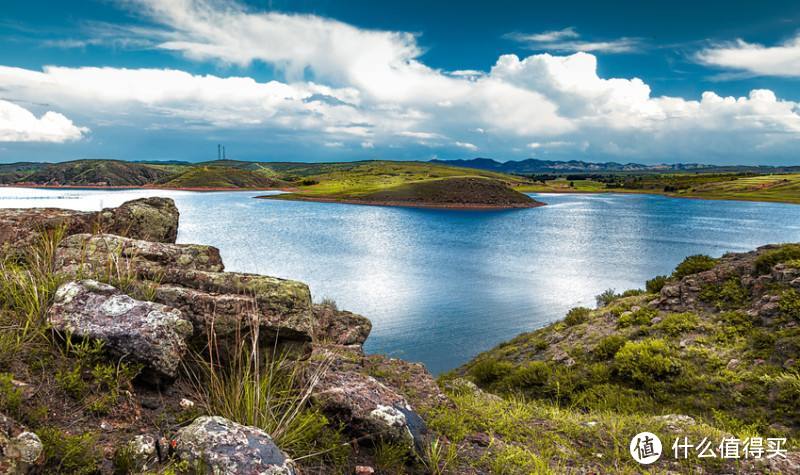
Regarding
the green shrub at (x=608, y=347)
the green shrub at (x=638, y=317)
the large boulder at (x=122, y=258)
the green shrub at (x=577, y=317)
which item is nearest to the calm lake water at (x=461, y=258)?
the large boulder at (x=122, y=258)

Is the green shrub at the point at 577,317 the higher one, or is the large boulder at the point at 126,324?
the large boulder at the point at 126,324

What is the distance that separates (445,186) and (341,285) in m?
123

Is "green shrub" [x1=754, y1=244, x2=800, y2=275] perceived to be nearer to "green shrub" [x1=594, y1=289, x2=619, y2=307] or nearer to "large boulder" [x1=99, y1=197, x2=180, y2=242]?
"green shrub" [x1=594, y1=289, x2=619, y2=307]

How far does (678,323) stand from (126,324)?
15638 mm

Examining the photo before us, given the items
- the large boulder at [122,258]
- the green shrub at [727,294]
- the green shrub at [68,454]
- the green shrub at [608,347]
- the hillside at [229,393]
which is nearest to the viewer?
the green shrub at [68,454]

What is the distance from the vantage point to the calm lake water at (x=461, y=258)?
1147 inches

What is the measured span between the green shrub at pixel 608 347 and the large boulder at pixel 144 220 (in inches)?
510

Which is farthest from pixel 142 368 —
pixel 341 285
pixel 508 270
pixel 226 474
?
pixel 508 270

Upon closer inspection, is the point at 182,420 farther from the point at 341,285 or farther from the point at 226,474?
the point at 341,285

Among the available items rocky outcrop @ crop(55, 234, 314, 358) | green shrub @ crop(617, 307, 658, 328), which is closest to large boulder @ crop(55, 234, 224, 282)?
rocky outcrop @ crop(55, 234, 314, 358)

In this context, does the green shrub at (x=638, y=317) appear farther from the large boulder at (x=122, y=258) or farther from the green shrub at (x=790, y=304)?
the large boulder at (x=122, y=258)

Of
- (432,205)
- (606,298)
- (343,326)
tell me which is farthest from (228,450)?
(432,205)

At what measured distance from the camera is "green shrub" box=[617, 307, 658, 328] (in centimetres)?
1579

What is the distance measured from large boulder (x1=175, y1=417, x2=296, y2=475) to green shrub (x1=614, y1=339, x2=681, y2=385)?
11143 mm
